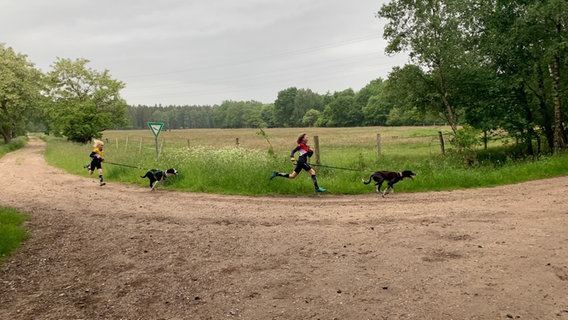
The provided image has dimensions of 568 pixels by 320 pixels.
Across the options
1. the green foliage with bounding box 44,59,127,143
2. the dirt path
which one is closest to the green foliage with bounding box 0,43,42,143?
the green foliage with bounding box 44,59,127,143

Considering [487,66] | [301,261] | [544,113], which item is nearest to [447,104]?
[487,66]

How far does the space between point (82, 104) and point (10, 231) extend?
1529 inches

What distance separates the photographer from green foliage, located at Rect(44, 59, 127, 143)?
41281 mm

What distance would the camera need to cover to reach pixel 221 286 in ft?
16.7

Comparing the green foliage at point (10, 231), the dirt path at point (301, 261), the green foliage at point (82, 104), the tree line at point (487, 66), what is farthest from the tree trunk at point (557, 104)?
the green foliage at point (82, 104)

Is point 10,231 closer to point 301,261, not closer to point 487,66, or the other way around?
point 301,261

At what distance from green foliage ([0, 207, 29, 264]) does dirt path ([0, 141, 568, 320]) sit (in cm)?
24

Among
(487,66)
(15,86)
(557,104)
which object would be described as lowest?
(557,104)

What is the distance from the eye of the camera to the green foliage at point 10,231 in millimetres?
6992

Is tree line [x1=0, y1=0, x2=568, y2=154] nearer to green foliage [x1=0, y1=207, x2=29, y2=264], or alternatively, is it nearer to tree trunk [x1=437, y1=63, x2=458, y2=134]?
tree trunk [x1=437, y1=63, x2=458, y2=134]

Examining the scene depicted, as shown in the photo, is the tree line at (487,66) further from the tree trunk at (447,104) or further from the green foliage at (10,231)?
the green foliage at (10,231)

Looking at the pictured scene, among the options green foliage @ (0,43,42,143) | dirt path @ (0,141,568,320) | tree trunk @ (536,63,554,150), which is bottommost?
dirt path @ (0,141,568,320)

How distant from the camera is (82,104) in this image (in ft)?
137

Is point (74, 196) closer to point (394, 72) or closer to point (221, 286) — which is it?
point (221, 286)
